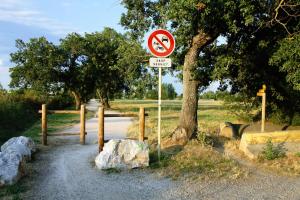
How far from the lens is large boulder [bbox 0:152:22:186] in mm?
8188

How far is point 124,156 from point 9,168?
2.53 m

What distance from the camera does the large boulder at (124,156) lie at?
374 inches

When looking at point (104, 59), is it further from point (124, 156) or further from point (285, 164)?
point (285, 164)

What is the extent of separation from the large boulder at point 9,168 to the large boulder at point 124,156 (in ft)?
6.02

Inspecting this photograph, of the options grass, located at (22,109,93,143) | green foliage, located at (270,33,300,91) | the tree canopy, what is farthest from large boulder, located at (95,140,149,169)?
grass, located at (22,109,93,143)

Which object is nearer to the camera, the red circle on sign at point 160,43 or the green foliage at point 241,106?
the red circle on sign at point 160,43

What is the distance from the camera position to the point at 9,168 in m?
8.54

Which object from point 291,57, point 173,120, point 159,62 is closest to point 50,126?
point 173,120

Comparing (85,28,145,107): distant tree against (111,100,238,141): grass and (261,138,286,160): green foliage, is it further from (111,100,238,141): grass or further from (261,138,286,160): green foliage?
(261,138,286,160): green foliage

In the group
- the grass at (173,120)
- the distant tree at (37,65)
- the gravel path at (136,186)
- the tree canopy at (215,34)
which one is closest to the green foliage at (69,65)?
the distant tree at (37,65)

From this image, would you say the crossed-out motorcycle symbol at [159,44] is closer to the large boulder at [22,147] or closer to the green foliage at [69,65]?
the large boulder at [22,147]

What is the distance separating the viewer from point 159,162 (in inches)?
387

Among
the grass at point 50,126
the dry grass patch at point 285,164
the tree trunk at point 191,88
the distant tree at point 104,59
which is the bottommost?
the grass at point 50,126

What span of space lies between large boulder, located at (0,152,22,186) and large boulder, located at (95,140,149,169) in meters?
1.83
